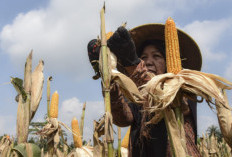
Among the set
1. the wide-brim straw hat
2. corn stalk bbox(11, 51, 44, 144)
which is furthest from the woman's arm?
corn stalk bbox(11, 51, 44, 144)

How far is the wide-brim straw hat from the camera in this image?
2.30 metres

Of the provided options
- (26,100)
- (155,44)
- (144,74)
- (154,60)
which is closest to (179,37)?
(155,44)

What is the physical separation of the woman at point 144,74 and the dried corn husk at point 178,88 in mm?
87

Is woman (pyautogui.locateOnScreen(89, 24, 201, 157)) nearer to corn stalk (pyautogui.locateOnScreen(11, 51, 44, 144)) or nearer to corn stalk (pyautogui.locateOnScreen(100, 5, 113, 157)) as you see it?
corn stalk (pyautogui.locateOnScreen(100, 5, 113, 157))

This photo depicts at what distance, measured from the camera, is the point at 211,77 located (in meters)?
1.37

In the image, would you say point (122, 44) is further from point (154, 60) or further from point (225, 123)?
point (154, 60)

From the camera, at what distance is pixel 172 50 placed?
141cm

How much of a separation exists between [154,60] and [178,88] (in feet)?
3.20

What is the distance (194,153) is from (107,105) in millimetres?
1097

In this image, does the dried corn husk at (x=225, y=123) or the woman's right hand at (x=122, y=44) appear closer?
the woman's right hand at (x=122, y=44)

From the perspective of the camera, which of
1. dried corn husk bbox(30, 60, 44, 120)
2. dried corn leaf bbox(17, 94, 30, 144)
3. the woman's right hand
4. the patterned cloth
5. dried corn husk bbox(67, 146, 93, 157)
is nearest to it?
dried corn leaf bbox(17, 94, 30, 144)

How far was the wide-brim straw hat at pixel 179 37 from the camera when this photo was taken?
2.30 meters

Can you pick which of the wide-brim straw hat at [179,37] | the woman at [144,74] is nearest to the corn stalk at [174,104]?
the woman at [144,74]

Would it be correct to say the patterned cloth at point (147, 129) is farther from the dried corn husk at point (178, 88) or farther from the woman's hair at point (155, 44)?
the woman's hair at point (155, 44)
